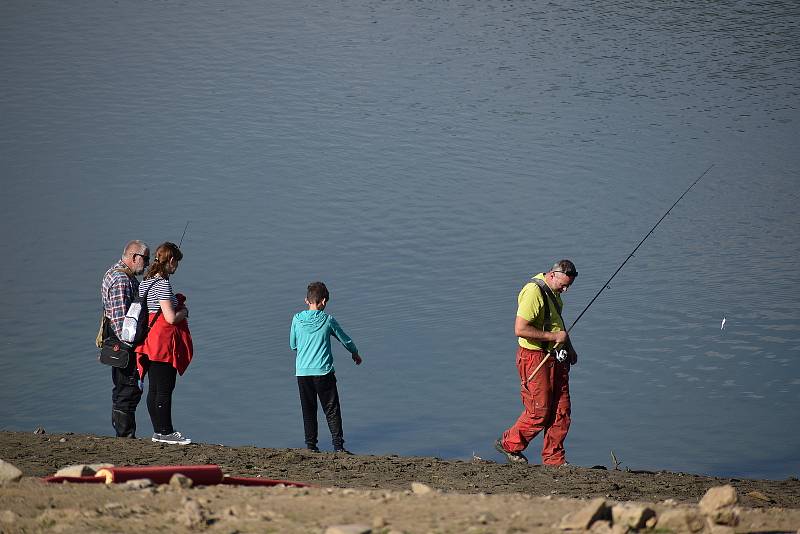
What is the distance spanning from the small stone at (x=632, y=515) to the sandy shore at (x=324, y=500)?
0.21 m

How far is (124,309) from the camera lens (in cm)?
902

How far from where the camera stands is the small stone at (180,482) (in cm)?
623

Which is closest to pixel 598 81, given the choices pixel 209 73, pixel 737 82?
pixel 737 82

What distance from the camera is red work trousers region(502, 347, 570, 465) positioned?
29.3 feet

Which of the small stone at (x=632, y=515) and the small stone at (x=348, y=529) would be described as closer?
the small stone at (x=348, y=529)

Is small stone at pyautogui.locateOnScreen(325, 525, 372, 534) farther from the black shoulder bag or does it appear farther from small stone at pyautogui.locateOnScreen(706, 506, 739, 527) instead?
the black shoulder bag

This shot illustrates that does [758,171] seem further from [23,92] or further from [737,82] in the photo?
[23,92]

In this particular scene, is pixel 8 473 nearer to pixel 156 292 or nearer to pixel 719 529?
pixel 156 292

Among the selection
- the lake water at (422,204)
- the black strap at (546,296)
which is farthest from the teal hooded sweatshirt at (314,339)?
the lake water at (422,204)

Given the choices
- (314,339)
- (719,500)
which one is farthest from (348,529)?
(314,339)

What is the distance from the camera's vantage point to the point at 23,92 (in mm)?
26453

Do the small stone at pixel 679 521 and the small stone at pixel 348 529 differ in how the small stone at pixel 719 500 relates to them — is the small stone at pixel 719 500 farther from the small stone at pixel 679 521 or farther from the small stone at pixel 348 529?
the small stone at pixel 348 529

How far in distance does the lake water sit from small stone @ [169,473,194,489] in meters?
5.07

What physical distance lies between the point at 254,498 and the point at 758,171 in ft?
55.8
